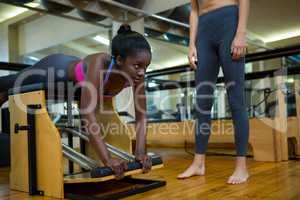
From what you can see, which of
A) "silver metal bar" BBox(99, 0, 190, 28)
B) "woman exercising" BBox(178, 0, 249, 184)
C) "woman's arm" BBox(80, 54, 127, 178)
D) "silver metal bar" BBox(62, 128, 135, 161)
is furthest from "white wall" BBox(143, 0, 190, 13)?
"woman's arm" BBox(80, 54, 127, 178)

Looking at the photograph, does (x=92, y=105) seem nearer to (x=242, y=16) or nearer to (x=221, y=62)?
(x=221, y=62)

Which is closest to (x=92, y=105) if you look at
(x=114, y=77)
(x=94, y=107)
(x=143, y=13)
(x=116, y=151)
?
(x=94, y=107)

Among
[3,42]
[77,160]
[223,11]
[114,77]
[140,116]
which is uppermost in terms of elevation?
[3,42]

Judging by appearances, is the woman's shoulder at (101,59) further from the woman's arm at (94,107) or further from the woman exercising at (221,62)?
the woman exercising at (221,62)

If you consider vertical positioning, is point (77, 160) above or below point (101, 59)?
below

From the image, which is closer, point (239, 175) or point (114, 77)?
point (114, 77)

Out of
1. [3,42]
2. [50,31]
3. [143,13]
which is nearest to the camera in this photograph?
[3,42]

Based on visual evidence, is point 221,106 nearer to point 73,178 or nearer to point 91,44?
point 91,44

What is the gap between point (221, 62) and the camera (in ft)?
5.01

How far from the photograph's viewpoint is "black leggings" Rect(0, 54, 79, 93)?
146 centimetres

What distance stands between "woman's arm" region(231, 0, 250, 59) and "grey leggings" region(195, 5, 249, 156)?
0.11 feet

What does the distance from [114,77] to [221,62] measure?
20.5 inches

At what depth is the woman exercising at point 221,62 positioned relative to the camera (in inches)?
57.3

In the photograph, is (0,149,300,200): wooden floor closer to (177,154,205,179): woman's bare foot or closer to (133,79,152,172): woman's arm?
(177,154,205,179): woman's bare foot
